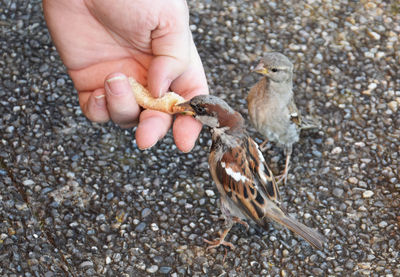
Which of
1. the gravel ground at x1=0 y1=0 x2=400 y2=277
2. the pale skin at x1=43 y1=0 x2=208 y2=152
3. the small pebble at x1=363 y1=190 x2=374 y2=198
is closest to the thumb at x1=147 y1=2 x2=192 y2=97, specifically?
the pale skin at x1=43 y1=0 x2=208 y2=152

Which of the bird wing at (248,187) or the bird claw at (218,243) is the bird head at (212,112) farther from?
the bird claw at (218,243)

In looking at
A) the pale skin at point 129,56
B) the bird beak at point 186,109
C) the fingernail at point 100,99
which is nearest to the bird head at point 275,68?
the pale skin at point 129,56

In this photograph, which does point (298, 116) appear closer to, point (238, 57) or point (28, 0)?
point (238, 57)

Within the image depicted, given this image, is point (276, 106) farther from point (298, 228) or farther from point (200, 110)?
point (298, 228)

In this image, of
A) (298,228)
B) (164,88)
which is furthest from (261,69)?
(298,228)

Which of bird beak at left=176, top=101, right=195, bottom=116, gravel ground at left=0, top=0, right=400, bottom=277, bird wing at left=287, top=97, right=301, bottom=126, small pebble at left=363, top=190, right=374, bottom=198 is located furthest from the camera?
bird wing at left=287, top=97, right=301, bottom=126

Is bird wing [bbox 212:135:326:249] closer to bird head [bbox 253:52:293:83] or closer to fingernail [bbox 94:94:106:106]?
bird head [bbox 253:52:293:83]

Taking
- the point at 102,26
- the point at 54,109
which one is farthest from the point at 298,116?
the point at 54,109
